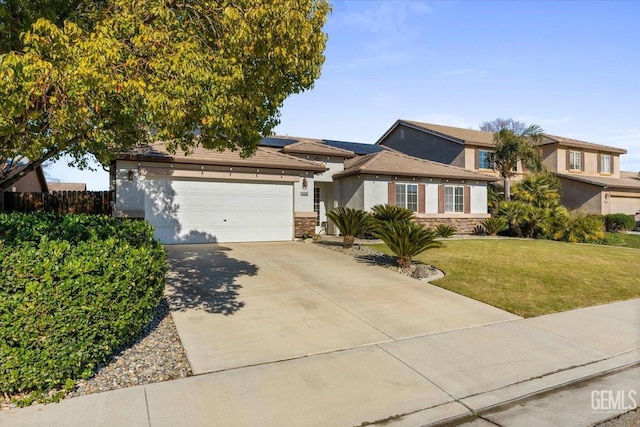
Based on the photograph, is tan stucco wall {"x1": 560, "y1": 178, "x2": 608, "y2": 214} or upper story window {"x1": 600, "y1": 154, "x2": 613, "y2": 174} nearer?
tan stucco wall {"x1": 560, "y1": 178, "x2": 608, "y2": 214}

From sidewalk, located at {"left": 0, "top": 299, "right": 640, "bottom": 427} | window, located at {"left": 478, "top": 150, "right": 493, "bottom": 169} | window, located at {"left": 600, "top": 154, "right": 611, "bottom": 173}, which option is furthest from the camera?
window, located at {"left": 600, "top": 154, "right": 611, "bottom": 173}

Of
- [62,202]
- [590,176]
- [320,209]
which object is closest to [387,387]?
[62,202]

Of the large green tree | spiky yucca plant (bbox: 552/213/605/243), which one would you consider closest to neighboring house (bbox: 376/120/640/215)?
spiky yucca plant (bbox: 552/213/605/243)

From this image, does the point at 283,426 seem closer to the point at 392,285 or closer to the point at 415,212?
the point at 392,285

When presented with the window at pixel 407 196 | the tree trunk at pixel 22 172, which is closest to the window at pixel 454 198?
the window at pixel 407 196

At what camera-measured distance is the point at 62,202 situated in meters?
14.0

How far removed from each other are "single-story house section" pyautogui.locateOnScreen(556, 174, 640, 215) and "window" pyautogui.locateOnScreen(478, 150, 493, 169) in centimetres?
624

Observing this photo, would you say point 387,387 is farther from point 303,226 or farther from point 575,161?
point 575,161

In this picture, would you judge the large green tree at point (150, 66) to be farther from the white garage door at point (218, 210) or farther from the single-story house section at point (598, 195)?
the single-story house section at point (598, 195)

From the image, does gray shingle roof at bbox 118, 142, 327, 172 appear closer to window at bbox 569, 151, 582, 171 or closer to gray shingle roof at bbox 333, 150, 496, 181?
gray shingle roof at bbox 333, 150, 496, 181

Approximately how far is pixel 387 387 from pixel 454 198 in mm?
18482

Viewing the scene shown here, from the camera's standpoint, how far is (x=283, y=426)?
3408 mm

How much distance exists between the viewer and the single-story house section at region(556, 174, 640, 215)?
85.6 feet

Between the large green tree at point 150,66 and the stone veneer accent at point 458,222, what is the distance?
1539 centimetres
